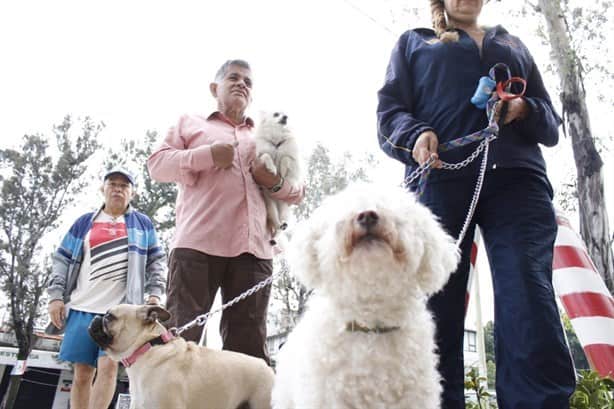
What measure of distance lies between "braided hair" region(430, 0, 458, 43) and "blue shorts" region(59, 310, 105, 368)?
11.4ft

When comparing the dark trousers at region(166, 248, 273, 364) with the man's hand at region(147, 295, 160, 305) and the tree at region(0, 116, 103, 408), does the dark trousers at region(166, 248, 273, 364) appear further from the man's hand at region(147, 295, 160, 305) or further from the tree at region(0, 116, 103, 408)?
the tree at region(0, 116, 103, 408)

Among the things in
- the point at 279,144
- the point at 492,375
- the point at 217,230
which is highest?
the point at 279,144

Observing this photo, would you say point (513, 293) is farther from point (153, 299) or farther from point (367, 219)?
point (153, 299)

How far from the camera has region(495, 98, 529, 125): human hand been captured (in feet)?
7.87

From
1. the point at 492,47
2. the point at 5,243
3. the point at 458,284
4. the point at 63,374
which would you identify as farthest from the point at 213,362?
the point at 5,243

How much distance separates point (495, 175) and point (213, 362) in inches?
81.4

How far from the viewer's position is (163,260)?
14.9 feet

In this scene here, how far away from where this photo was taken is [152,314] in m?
3.17

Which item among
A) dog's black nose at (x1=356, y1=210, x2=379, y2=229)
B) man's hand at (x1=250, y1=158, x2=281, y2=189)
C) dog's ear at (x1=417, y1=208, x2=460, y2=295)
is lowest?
dog's ear at (x1=417, y1=208, x2=460, y2=295)

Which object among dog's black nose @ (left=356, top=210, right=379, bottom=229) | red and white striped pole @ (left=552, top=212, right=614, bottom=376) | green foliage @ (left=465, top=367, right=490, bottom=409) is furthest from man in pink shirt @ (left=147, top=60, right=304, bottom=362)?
red and white striped pole @ (left=552, top=212, right=614, bottom=376)

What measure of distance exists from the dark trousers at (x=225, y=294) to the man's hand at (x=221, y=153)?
0.63m

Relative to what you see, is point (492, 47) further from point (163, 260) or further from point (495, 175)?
point (163, 260)

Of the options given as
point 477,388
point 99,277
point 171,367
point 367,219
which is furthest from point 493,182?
point 99,277

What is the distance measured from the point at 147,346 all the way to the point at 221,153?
1348 mm
